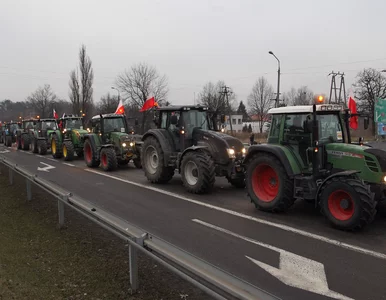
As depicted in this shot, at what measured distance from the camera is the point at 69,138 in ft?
66.9

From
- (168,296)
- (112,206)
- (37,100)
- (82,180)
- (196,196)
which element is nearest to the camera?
(168,296)

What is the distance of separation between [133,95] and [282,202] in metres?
45.1

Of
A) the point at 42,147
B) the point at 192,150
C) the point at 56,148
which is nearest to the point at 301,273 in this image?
the point at 192,150

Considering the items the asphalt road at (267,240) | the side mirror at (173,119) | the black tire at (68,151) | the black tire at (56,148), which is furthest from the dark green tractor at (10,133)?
the side mirror at (173,119)

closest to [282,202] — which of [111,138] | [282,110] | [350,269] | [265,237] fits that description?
[265,237]

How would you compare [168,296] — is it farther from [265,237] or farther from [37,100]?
[37,100]

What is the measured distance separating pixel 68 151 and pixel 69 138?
1.92 metres

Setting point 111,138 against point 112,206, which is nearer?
point 112,206

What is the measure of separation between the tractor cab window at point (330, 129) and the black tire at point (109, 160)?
367 inches

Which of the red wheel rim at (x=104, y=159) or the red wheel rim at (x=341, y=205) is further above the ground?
the red wheel rim at (x=341, y=205)

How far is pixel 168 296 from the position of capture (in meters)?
3.99

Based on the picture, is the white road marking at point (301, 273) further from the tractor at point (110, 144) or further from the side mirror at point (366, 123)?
the tractor at point (110, 144)

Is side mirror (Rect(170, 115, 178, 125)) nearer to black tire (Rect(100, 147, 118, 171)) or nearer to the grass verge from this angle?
the grass verge

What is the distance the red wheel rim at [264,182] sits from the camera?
7.85 metres
